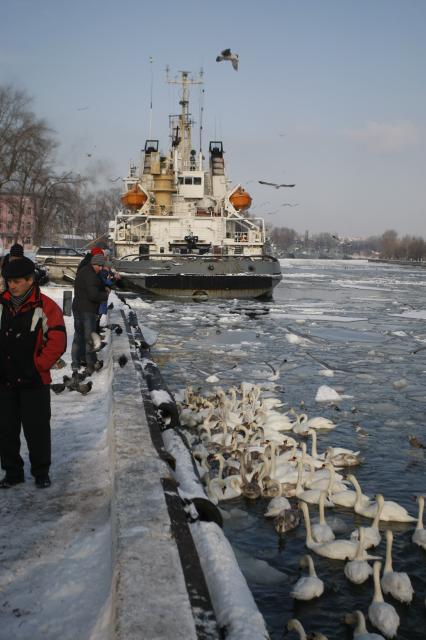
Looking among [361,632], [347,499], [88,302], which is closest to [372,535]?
[347,499]

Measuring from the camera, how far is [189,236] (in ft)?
95.6

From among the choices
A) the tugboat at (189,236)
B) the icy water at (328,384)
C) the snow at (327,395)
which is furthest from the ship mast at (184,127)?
the snow at (327,395)

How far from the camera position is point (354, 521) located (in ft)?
16.7

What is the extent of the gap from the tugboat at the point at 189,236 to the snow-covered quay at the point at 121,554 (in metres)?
21.1

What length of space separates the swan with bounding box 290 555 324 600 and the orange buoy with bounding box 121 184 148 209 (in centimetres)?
2859

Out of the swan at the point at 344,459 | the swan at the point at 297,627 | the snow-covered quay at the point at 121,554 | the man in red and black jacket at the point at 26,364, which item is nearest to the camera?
the snow-covered quay at the point at 121,554

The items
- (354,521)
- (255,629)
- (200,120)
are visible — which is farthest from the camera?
(200,120)

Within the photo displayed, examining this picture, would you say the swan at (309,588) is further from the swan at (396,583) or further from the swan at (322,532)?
the swan at (322,532)

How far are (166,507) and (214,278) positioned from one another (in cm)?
2287

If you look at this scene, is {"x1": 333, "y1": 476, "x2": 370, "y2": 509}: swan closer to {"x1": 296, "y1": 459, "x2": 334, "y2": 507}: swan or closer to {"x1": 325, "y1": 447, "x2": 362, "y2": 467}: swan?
{"x1": 296, "y1": 459, "x2": 334, "y2": 507}: swan

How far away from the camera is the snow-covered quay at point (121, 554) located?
246cm

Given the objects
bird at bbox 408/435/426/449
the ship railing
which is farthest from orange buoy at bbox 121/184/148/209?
bird at bbox 408/435/426/449

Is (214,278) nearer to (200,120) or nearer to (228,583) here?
(200,120)

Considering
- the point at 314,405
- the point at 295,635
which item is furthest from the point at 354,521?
the point at 314,405
